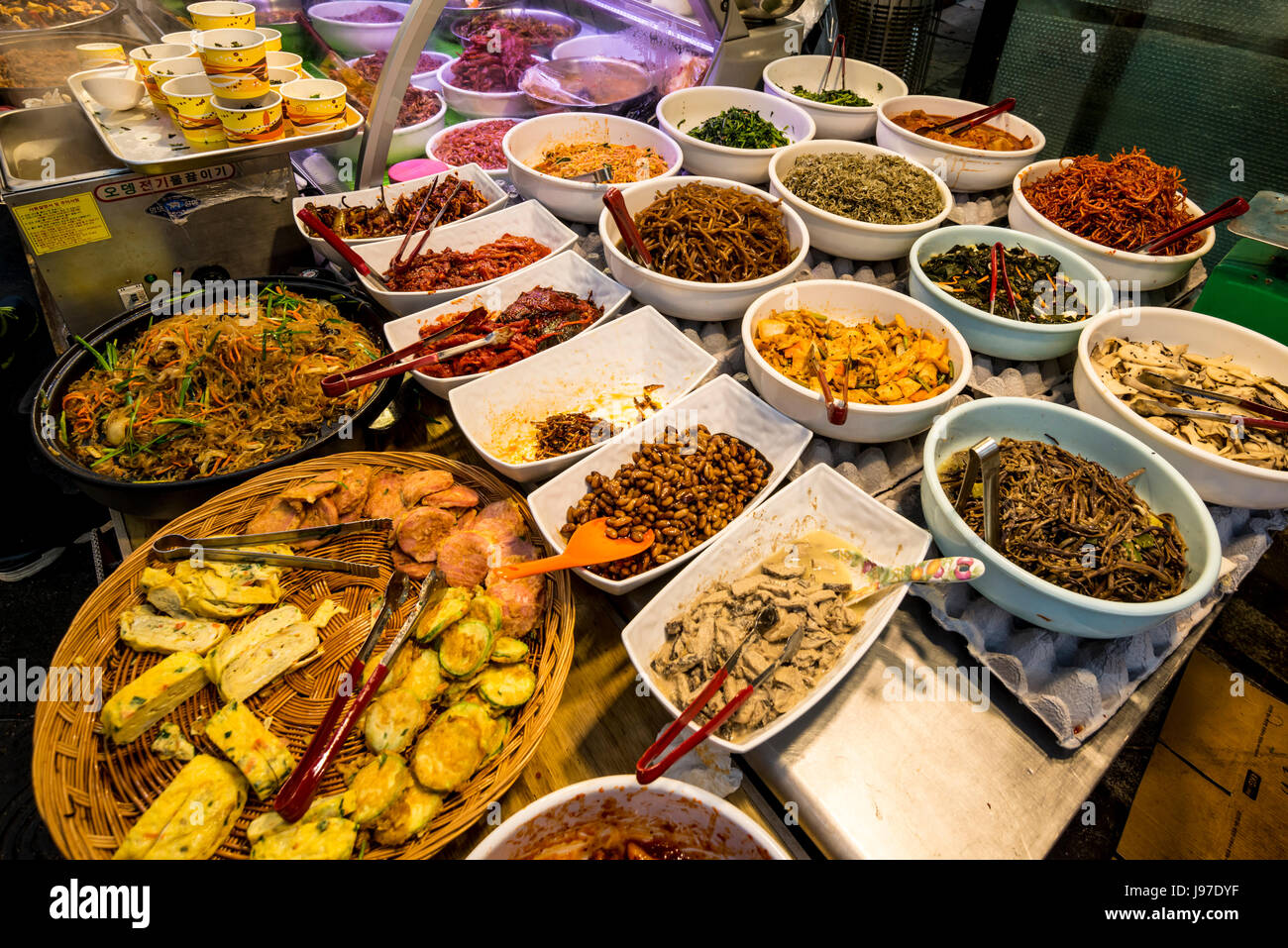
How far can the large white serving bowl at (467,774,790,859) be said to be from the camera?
4.57 ft

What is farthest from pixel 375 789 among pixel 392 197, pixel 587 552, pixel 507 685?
pixel 392 197

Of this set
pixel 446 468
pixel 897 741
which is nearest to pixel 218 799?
pixel 446 468

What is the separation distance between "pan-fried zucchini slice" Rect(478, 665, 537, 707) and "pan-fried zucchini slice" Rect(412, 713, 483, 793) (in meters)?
0.08

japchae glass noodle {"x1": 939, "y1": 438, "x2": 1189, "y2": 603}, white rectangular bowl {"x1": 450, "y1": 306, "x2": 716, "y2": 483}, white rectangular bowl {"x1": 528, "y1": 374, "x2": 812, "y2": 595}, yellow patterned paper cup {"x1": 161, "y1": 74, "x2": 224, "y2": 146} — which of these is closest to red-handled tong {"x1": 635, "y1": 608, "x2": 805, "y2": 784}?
white rectangular bowl {"x1": 528, "y1": 374, "x2": 812, "y2": 595}

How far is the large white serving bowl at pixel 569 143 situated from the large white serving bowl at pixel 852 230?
558 mm

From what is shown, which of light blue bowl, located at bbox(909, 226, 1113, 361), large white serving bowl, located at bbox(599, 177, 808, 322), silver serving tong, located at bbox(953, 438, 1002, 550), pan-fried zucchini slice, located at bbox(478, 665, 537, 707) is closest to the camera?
pan-fried zucchini slice, located at bbox(478, 665, 537, 707)

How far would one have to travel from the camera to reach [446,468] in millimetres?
2311

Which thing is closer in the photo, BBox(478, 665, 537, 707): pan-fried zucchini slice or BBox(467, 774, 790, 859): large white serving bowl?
BBox(467, 774, 790, 859): large white serving bowl

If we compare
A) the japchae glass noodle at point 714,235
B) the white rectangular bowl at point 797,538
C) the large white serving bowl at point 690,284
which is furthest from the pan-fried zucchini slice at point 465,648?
the japchae glass noodle at point 714,235

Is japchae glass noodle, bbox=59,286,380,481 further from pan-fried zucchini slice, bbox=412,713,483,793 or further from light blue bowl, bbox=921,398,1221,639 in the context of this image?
light blue bowl, bbox=921,398,1221,639

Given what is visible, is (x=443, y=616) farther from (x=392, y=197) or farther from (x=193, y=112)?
(x=193, y=112)

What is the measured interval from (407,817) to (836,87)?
477 cm

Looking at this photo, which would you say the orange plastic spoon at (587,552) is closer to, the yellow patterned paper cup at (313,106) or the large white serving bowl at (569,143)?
the large white serving bowl at (569,143)
